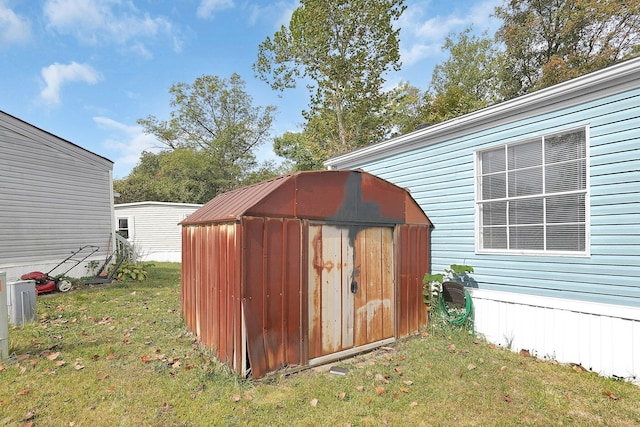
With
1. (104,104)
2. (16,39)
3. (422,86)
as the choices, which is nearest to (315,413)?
(16,39)

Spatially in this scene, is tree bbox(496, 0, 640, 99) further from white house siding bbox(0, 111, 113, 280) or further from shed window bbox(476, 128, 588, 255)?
white house siding bbox(0, 111, 113, 280)

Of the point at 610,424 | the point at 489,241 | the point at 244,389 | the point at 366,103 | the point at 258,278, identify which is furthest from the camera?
the point at 366,103

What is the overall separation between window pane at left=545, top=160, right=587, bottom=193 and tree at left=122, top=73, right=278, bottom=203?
2745cm

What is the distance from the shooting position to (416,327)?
577 cm

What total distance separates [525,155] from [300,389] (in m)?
4.91

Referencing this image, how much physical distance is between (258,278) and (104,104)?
1606cm

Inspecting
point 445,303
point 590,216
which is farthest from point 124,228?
point 590,216

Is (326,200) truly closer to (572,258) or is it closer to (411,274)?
(411,274)

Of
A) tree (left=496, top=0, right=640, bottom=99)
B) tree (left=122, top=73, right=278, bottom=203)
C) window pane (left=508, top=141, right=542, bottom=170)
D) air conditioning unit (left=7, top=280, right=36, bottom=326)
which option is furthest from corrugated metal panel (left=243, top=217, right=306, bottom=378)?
tree (left=122, top=73, right=278, bottom=203)

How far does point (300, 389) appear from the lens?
3732mm

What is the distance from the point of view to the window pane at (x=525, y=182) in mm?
4922

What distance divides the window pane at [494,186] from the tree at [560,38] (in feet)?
39.8

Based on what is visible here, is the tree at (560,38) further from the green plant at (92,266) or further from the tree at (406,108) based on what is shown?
the green plant at (92,266)

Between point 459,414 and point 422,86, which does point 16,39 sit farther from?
point 422,86
